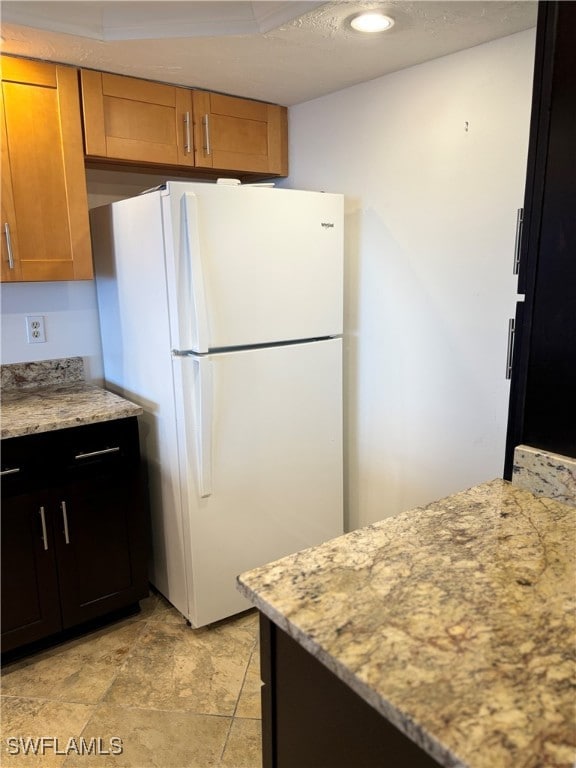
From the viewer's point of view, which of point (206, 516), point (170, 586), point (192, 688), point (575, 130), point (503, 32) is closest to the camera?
point (575, 130)

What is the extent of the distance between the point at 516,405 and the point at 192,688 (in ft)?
4.95

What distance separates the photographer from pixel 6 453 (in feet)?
6.06

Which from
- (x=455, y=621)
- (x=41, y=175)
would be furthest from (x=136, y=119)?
(x=455, y=621)

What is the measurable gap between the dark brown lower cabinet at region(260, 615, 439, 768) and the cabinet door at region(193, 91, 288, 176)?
2.02 metres

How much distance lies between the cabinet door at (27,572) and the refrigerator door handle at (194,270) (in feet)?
2.66

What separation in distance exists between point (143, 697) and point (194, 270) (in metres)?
1.50

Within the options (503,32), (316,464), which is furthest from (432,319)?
(503,32)

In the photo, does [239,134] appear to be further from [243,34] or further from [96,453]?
[96,453]

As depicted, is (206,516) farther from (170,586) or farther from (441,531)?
(441,531)

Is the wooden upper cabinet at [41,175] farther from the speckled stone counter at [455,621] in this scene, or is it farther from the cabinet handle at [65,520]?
the speckled stone counter at [455,621]

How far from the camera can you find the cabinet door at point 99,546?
2045 millimetres

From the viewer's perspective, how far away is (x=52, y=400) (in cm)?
221
